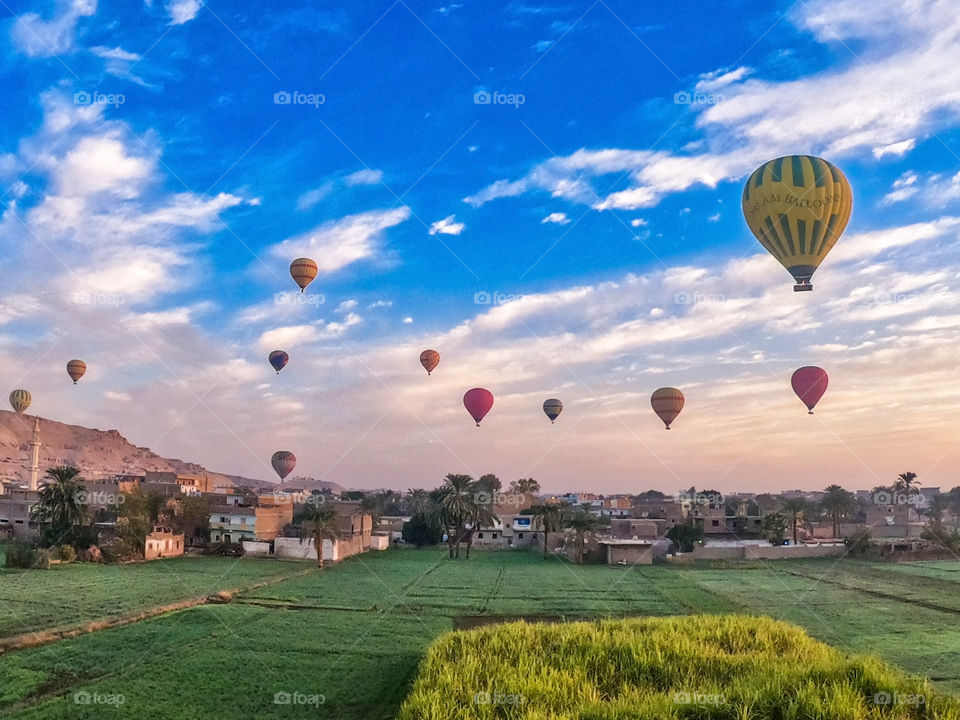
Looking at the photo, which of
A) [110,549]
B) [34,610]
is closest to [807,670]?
[34,610]

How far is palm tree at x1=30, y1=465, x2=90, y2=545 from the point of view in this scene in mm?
58062

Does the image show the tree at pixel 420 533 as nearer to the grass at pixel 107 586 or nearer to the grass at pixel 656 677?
the grass at pixel 107 586

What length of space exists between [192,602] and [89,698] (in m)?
16.6

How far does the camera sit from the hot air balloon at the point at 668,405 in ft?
194

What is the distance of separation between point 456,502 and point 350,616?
3245cm

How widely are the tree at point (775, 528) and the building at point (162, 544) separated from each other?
54.9m

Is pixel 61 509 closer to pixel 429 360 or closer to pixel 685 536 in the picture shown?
pixel 429 360

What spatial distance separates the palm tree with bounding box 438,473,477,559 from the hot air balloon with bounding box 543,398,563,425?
1246 cm

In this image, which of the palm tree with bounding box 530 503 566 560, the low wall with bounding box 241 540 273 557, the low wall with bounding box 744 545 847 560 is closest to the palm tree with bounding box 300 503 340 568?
the low wall with bounding box 241 540 273 557

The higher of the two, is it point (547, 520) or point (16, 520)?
point (547, 520)

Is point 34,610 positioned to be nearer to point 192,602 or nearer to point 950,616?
point 192,602

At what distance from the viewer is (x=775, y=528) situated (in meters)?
74.4

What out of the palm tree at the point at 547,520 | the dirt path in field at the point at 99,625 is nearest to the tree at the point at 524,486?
the palm tree at the point at 547,520

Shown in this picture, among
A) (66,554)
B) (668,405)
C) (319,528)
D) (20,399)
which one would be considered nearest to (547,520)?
(668,405)
